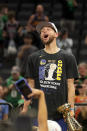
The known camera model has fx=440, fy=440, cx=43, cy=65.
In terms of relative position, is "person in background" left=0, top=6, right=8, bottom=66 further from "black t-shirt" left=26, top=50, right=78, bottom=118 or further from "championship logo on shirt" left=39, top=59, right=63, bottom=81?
"championship logo on shirt" left=39, top=59, right=63, bottom=81

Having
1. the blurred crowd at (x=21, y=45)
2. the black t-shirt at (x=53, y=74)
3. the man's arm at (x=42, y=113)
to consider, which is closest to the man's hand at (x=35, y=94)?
the man's arm at (x=42, y=113)

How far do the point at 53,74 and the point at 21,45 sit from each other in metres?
7.03

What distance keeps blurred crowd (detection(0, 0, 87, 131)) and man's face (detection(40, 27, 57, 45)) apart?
323cm

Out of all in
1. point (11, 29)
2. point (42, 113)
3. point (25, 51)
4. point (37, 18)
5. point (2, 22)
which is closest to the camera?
point (42, 113)

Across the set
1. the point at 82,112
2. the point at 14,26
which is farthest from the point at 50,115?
the point at 14,26

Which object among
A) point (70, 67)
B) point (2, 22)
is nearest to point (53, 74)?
point (70, 67)

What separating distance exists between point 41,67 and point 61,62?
25cm

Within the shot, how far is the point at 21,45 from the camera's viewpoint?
1216 centimetres

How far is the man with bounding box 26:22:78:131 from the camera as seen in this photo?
5.16 meters

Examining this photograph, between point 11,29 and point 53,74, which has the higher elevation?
point 11,29

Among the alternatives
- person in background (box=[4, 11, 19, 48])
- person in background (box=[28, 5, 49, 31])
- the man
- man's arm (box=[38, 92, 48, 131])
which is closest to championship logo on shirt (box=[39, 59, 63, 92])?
the man

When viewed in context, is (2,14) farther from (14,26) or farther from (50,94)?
(50,94)

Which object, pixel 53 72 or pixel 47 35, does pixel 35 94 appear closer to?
pixel 53 72

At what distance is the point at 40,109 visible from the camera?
3.46 m
